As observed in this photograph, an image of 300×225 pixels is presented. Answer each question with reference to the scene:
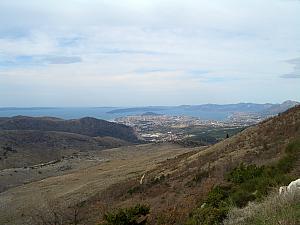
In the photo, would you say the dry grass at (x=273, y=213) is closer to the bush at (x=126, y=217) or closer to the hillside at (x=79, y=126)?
the bush at (x=126, y=217)

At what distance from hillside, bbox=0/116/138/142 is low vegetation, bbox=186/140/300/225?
155816 mm

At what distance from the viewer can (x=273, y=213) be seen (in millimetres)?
7609

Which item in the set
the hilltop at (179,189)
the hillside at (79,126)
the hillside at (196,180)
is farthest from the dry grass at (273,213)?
the hillside at (79,126)

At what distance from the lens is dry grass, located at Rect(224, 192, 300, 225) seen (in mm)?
7075

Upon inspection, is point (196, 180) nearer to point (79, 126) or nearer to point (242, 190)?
point (242, 190)

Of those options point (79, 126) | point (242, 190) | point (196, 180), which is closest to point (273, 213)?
point (242, 190)

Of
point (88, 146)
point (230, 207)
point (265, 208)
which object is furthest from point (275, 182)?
point (88, 146)

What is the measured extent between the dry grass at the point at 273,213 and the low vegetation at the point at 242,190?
2.02 ft

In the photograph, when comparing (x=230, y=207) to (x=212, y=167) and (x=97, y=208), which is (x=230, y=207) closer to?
(x=212, y=167)

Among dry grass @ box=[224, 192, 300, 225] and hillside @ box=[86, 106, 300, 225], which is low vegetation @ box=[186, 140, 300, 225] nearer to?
dry grass @ box=[224, 192, 300, 225]

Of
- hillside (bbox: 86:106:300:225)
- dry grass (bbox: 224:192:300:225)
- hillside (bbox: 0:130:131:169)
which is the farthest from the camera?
hillside (bbox: 0:130:131:169)

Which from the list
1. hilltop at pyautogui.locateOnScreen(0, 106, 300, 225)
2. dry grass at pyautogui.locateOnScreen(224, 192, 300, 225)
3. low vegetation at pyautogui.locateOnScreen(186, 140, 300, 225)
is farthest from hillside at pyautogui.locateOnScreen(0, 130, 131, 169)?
dry grass at pyautogui.locateOnScreen(224, 192, 300, 225)

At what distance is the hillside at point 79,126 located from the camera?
569ft

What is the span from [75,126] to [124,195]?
538 ft
